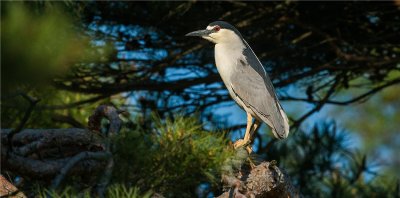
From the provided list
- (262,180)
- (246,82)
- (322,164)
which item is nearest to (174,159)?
(246,82)

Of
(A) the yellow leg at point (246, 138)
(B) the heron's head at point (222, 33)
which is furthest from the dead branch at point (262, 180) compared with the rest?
(B) the heron's head at point (222, 33)

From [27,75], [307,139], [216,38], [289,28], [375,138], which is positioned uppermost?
[27,75]

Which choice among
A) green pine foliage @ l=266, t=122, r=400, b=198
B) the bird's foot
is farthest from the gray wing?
green pine foliage @ l=266, t=122, r=400, b=198

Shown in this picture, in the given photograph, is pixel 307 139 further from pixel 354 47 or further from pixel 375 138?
pixel 375 138

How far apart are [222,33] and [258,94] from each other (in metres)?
0.32

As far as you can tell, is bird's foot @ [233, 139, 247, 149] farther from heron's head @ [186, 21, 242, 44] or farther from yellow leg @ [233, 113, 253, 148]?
heron's head @ [186, 21, 242, 44]

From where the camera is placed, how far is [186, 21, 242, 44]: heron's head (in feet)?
9.95

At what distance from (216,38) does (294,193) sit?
83cm

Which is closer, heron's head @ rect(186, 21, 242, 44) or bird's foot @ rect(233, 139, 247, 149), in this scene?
bird's foot @ rect(233, 139, 247, 149)

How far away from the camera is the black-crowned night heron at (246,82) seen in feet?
9.12

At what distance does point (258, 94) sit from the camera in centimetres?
286

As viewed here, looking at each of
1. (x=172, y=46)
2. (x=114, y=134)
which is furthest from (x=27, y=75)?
(x=172, y=46)

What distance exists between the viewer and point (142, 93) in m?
3.96

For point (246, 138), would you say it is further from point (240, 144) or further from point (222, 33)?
point (222, 33)
